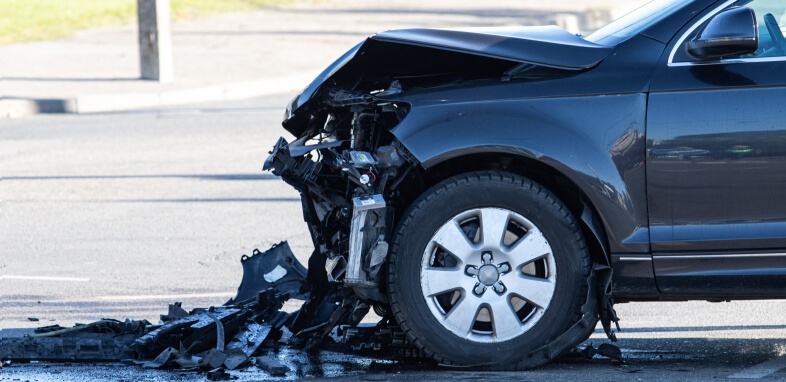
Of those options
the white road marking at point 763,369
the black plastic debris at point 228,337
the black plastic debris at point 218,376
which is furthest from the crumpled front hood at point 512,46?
the black plastic debris at point 218,376

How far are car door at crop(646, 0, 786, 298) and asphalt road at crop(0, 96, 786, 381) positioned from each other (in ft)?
1.44

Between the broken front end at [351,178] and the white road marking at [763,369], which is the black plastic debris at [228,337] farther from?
the white road marking at [763,369]

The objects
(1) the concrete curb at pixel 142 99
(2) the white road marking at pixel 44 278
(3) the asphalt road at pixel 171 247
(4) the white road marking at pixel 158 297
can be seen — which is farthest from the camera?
(1) the concrete curb at pixel 142 99

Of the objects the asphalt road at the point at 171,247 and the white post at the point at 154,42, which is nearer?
the asphalt road at the point at 171,247

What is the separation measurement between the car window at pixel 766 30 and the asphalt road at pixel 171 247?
4.24 ft

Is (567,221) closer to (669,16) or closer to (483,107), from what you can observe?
(483,107)

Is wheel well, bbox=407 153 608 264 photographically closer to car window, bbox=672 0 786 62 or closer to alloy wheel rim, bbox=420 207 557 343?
alloy wheel rim, bbox=420 207 557 343

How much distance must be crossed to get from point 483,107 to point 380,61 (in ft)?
1.75

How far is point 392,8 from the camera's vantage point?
29453mm

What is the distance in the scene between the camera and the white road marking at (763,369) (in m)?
5.08

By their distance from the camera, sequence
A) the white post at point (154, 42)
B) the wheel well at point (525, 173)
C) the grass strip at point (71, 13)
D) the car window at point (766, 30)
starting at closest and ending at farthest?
the car window at point (766, 30), the wheel well at point (525, 173), the white post at point (154, 42), the grass strip at point (71, 13)

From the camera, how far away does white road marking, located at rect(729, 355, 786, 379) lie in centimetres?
508

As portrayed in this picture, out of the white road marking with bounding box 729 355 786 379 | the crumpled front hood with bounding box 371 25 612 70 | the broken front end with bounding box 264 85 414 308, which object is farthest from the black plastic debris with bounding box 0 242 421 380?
the white road marking with bounding box 729 355 786 379

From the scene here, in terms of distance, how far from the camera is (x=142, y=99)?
17156 millimetres
